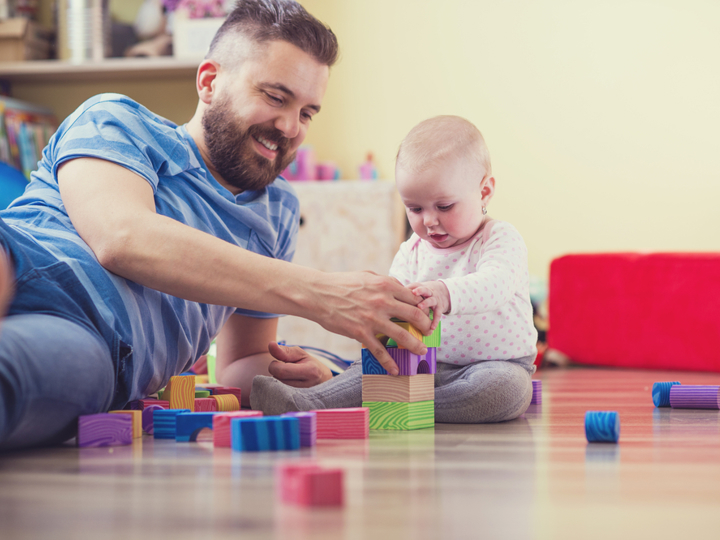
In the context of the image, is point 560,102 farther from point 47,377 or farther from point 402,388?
point 47,377

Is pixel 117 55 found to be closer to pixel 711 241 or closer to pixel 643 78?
pixel 643 78

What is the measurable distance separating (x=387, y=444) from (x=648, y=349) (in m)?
1.95

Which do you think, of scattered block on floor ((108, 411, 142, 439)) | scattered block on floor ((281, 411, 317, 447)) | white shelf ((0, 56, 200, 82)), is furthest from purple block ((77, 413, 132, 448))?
white shelf ((0, 56, 200, 82))

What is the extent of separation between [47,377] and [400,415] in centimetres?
53

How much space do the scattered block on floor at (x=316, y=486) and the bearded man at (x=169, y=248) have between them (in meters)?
0.37

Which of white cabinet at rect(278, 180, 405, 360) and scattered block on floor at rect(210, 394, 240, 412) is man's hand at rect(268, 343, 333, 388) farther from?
white cabinet at rect(278, 180, 405, 360)

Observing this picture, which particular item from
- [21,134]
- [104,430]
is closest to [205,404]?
[104,430]

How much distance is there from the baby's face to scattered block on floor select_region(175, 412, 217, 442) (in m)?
0.55

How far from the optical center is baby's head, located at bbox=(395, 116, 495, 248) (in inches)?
51.4

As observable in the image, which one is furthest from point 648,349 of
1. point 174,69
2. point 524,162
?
point 174,69

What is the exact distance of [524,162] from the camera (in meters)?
3.26

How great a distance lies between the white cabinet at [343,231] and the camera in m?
2.90

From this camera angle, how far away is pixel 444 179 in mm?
1301

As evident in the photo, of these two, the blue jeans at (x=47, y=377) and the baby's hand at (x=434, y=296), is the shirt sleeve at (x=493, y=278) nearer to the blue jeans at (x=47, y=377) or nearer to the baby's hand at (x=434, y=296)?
the baby's hand at (x=434, y=296)
